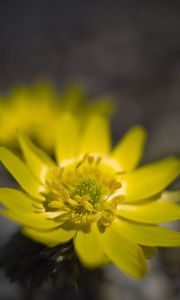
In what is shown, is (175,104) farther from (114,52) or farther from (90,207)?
(90,207)

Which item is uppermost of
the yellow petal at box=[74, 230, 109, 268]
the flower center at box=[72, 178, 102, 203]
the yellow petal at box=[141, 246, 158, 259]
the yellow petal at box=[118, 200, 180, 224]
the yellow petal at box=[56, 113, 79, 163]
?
the yellow petal at box=[56, 113, 79, 163]

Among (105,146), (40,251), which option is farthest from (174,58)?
(40,251)

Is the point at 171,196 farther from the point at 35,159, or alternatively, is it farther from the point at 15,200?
the point at 15,200

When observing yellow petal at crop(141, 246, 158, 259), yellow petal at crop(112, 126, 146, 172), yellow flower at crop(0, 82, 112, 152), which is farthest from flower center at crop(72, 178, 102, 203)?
yellow flower at crop(0, 82, 112, 152)

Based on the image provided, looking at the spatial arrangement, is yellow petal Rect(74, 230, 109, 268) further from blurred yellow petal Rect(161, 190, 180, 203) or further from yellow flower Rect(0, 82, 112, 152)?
yellow flower Rect(0, 82, 112, 152)

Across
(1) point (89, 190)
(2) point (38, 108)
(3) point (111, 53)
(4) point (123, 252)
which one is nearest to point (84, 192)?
(1) point (89, 190)

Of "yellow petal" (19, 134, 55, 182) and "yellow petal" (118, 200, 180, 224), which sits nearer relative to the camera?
"yellow petal" (118, 200, 180, 224)

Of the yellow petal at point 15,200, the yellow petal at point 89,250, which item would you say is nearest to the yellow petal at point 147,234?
the yellow petal at point 89,250
